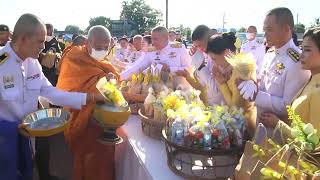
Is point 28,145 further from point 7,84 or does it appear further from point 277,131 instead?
point 277,131

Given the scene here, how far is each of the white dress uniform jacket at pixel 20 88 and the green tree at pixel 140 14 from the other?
52720 millimetres

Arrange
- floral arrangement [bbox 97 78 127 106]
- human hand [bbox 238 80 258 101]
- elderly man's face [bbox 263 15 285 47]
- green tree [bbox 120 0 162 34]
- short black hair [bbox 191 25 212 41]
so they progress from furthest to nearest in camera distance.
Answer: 1. green tree [bbox 120 0 162 34]
2. short black hair [bbox 191 25 212 41]
3. floral arrangement [bbox 97 78 127 106]
4. elderly man's face [bbox 263 15 285 47]
5. human hand [bbox 238 80 258 101]

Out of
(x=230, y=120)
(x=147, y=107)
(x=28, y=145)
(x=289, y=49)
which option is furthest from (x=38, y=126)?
(x=289, y=49)

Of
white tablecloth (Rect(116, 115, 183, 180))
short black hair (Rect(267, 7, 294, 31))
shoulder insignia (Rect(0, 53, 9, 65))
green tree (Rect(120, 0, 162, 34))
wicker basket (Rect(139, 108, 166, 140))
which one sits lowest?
white tablecloth (Rect(116, 115, 183, 180))

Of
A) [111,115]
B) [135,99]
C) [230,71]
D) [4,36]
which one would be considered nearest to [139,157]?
[111,115]

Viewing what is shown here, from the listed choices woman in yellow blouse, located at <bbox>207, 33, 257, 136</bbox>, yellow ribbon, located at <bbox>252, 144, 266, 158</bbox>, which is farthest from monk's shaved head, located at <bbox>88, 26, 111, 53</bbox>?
yellow ribbon, located at <bbox>252, 144, 266, 158</bbox>

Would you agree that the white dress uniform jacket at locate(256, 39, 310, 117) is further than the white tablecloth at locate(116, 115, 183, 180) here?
Yes

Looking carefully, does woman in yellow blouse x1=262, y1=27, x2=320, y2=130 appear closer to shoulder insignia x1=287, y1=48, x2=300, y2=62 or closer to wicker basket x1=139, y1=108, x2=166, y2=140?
shoulder insignia x1=287, y1=48, x2=300, y2=62

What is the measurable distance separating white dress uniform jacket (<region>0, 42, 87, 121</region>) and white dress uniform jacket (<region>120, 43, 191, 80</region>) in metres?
1.05

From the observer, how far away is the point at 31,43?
2396 millimetres

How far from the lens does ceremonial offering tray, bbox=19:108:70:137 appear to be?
229 centimetres

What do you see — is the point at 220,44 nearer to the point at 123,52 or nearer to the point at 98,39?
the point at 98,39

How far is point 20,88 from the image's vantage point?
250 cm

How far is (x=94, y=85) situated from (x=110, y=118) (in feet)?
1.52
